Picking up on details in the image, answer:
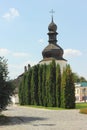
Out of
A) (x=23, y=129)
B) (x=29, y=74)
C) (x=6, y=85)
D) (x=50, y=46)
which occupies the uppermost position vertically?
(x=50, y=46)

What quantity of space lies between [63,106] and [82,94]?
90313 mm

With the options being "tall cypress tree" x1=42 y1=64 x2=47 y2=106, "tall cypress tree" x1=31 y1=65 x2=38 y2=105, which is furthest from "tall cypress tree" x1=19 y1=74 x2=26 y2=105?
"tall cypress tree" x1=42 y1=64 x2=47 y2=106

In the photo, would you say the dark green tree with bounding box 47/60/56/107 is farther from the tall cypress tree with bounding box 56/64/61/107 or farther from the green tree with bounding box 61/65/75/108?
the green tree with bounding box 61/65/75/108

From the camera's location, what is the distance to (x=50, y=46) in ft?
280

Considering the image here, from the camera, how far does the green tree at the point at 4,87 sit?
28.6 m

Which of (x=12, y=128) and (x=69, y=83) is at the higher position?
(x=69, y=83)

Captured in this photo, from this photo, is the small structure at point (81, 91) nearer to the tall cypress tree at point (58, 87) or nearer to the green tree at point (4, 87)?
the tall cypress tree at point (58, 87)

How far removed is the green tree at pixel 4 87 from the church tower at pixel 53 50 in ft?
178

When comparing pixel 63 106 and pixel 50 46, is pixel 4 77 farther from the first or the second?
pixel 50 46

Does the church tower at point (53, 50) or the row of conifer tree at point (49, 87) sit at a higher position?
the church tower at point (53, 50)

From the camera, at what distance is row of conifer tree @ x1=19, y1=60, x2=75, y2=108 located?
49938mm

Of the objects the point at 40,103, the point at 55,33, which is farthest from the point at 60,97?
the point at 55,33

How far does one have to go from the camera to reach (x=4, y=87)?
95.3 feet

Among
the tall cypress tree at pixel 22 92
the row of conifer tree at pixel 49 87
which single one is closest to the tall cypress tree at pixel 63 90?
the row of conifer tree at pixel 49 87
